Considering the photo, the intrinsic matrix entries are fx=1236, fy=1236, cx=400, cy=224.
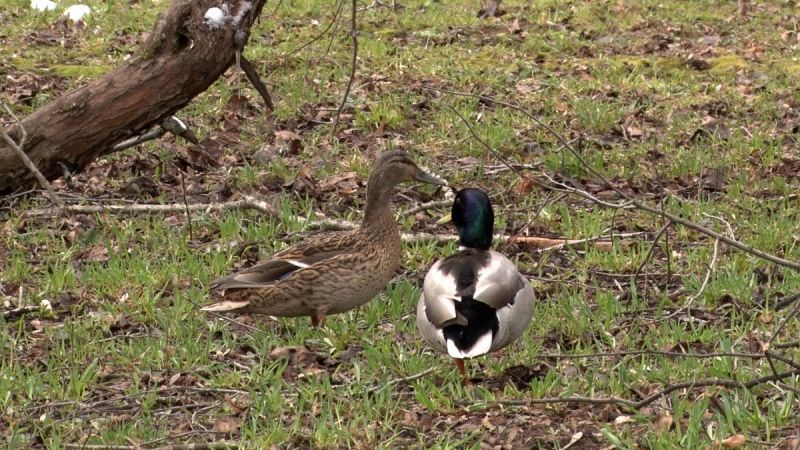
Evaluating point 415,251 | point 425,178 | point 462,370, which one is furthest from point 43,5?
point 462,370

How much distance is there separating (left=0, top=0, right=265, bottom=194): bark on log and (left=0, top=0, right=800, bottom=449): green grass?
432 mm

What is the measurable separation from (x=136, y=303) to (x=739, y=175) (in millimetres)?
4134

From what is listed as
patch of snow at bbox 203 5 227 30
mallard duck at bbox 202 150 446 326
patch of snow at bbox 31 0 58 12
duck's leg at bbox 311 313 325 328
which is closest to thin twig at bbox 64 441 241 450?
mallard duck at bbox 202 150 446 326

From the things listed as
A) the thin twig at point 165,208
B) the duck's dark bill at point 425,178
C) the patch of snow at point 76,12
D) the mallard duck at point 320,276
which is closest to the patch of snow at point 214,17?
the thin twig at point 165,208

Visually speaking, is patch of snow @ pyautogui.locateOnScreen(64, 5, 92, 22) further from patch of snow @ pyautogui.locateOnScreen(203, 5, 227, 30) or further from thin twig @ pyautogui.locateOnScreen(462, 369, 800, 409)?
thin twig @ pyautogui.locateOnScreen(462, 369, 800, 409)

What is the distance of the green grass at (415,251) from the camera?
4.70 m

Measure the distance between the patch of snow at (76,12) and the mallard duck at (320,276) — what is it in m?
8.03

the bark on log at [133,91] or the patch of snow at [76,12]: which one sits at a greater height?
the bark on log at [133,91]

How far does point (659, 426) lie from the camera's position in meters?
4.38

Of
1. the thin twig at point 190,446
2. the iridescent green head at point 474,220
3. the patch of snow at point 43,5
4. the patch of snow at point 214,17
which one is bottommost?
the patch of snow at point 43,5

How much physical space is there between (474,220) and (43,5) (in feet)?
30.8

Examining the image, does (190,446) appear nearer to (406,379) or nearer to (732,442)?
(406,379)

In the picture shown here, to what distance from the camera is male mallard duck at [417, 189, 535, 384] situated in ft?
15.3

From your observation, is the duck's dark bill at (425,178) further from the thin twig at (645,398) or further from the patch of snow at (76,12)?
the patch of snow at (76,12)
